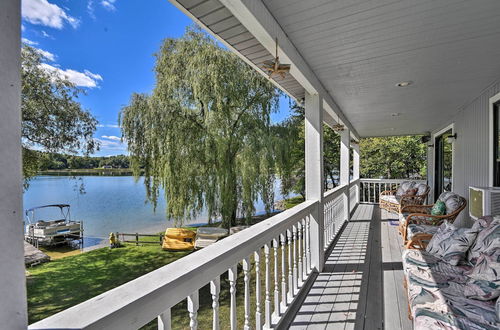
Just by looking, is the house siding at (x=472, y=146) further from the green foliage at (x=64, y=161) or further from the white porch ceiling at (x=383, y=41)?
the green foliage at (x=64, y=161)

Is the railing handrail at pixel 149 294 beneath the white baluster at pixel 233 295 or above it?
above

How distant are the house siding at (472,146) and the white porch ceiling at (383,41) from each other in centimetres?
40

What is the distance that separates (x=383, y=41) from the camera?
2.23 meters

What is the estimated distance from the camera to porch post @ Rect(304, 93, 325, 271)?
3072 mm

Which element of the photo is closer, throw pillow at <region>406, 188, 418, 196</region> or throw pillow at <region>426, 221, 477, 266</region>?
throw pillow at <region>426, 221, 477, 266</region>

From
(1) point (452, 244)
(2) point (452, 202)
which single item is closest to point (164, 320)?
(1) point (452, 244)

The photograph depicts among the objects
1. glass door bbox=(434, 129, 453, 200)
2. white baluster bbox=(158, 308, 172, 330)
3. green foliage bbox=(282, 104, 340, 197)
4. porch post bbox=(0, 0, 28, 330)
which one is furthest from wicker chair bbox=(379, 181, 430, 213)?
porch post bbox=(0, 0, 28, 330)

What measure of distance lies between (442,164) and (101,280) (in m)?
9.71

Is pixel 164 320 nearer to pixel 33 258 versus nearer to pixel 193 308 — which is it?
pixel 193 308

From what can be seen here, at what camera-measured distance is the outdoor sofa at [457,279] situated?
57.2 inches

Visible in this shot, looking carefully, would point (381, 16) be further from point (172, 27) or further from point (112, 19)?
point (112, 19)

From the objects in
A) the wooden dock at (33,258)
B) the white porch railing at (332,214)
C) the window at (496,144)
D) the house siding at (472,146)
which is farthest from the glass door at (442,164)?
the wooden dock at (33,258)

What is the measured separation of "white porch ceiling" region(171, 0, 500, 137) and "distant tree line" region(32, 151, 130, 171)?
5.39 m

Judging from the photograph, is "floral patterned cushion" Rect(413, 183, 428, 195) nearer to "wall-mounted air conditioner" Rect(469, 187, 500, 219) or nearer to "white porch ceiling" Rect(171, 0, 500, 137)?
"white porch ceiling" Rect(171, 0, 500, 137)
